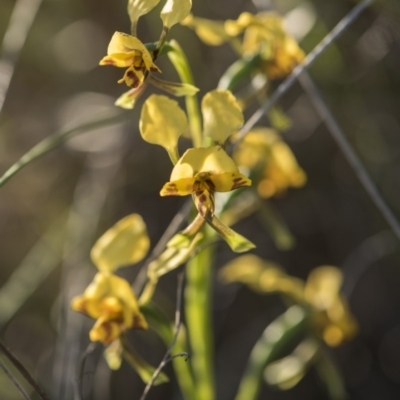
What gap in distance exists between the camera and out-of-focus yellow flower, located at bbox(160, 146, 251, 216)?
0.67 meters

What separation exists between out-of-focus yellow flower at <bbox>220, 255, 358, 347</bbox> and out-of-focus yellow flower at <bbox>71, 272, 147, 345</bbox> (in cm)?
34

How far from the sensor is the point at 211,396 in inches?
39.3

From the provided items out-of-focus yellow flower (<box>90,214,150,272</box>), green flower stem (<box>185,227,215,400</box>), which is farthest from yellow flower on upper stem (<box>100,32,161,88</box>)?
green flower stem (<box>185,227,215,400</box>)

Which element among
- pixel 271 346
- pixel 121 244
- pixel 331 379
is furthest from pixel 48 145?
pixel 331 379

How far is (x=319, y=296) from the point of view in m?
1.12

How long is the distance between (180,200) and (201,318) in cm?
73

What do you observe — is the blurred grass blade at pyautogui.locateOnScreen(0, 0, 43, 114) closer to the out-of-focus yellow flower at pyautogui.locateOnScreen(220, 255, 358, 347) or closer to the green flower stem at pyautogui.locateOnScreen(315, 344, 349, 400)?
the out-of-focus yellow flower at pyautogui.locateOnScreen(220, 255, 358, 347)

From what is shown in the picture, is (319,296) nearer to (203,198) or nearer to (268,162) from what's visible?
(268,162)

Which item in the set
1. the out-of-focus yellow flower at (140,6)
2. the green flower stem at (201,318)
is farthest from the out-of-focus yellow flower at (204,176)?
the green flower stem at (201,318)

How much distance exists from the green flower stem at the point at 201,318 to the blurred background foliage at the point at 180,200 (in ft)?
1.58

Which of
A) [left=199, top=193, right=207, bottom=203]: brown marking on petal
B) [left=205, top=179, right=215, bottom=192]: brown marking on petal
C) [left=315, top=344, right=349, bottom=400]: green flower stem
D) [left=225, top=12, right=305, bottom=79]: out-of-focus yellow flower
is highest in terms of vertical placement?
[left=225, top=12, right=305, bottom=79]: out-of-focus yellow flower

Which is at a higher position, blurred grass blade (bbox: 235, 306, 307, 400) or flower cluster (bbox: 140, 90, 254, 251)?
flower cluster (bbox: 140, 90, 254, 251)

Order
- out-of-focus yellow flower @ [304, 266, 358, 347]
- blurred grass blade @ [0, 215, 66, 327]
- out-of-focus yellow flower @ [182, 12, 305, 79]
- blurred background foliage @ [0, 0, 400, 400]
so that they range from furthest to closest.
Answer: blurred background foliage @ [0, 0, 400, 400]
blurred grass blade @ [0, 215, 66, 327]
out-of-focus yellow flower @ [304, 266, 358, 347]
out-of-focus yellow flower @ [182, 12, 305, 79]

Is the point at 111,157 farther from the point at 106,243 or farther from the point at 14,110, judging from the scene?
the point at 106,243
